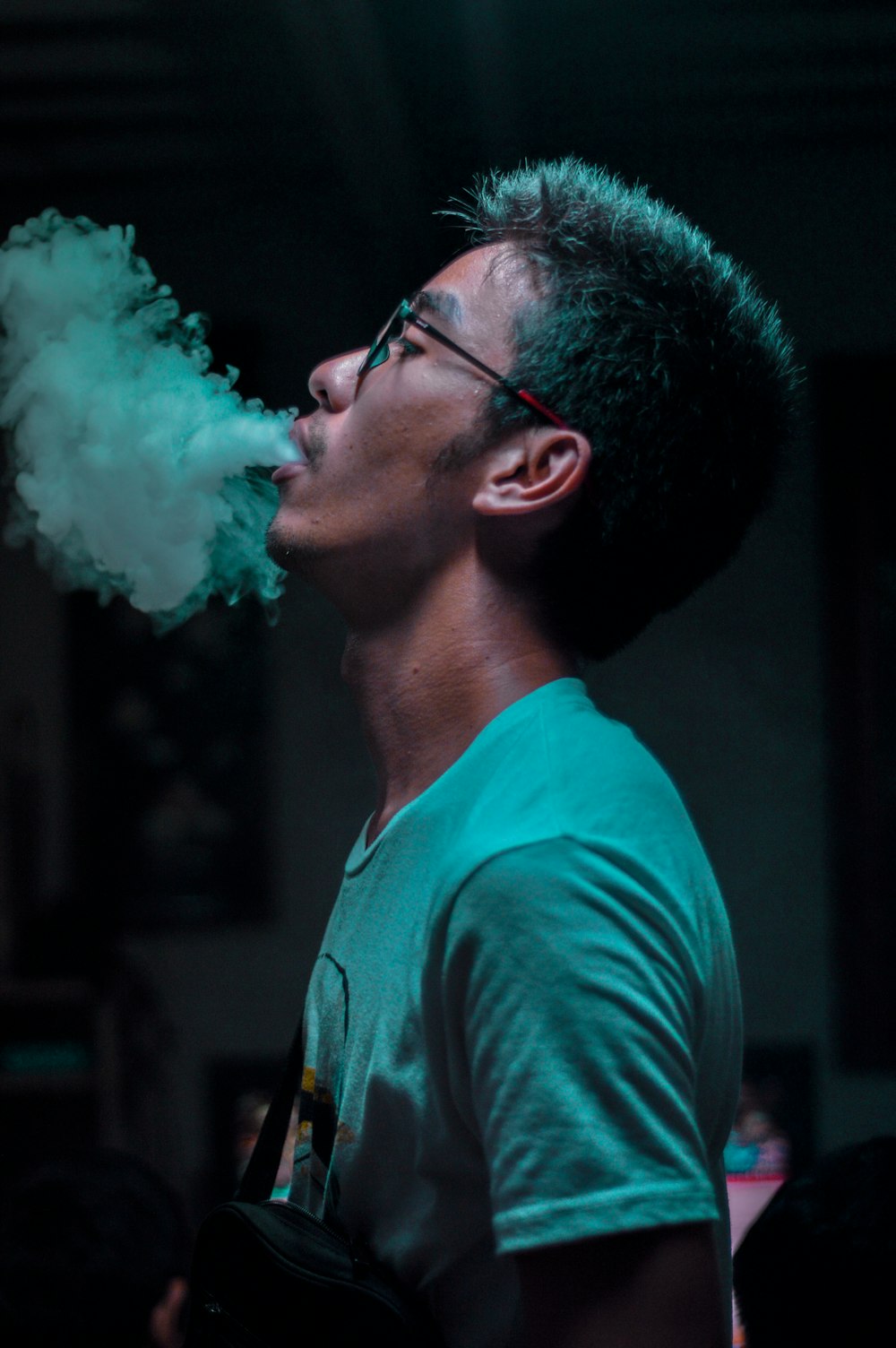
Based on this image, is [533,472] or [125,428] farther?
[125,428]

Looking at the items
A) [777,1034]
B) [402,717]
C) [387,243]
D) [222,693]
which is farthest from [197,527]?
[777,1034]

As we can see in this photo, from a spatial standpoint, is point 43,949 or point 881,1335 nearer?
point 881,1335

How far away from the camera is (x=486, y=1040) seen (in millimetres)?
828

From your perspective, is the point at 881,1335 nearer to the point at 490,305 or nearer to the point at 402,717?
the point at 402,717

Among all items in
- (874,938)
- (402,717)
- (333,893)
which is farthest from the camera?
(333,893)

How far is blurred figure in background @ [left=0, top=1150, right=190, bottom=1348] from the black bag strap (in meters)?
0.78

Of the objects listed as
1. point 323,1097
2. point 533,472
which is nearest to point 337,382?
point 533,472

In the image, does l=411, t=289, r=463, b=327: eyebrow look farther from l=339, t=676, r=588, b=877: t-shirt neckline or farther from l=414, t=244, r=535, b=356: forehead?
l=339, t=676, r=588, b=877: t-shirt neckline

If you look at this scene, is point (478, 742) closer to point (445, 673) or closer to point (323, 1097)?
point (445, 673)

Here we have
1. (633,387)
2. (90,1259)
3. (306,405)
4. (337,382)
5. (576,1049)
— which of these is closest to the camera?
(576,1049)

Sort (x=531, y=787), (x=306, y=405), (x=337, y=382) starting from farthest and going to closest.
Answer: (x=306, y=405) < (x=337, y=382) < (x=531, y=787)

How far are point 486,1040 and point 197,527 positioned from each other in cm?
84

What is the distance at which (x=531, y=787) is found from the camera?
917 mm

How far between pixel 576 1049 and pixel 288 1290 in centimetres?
32
